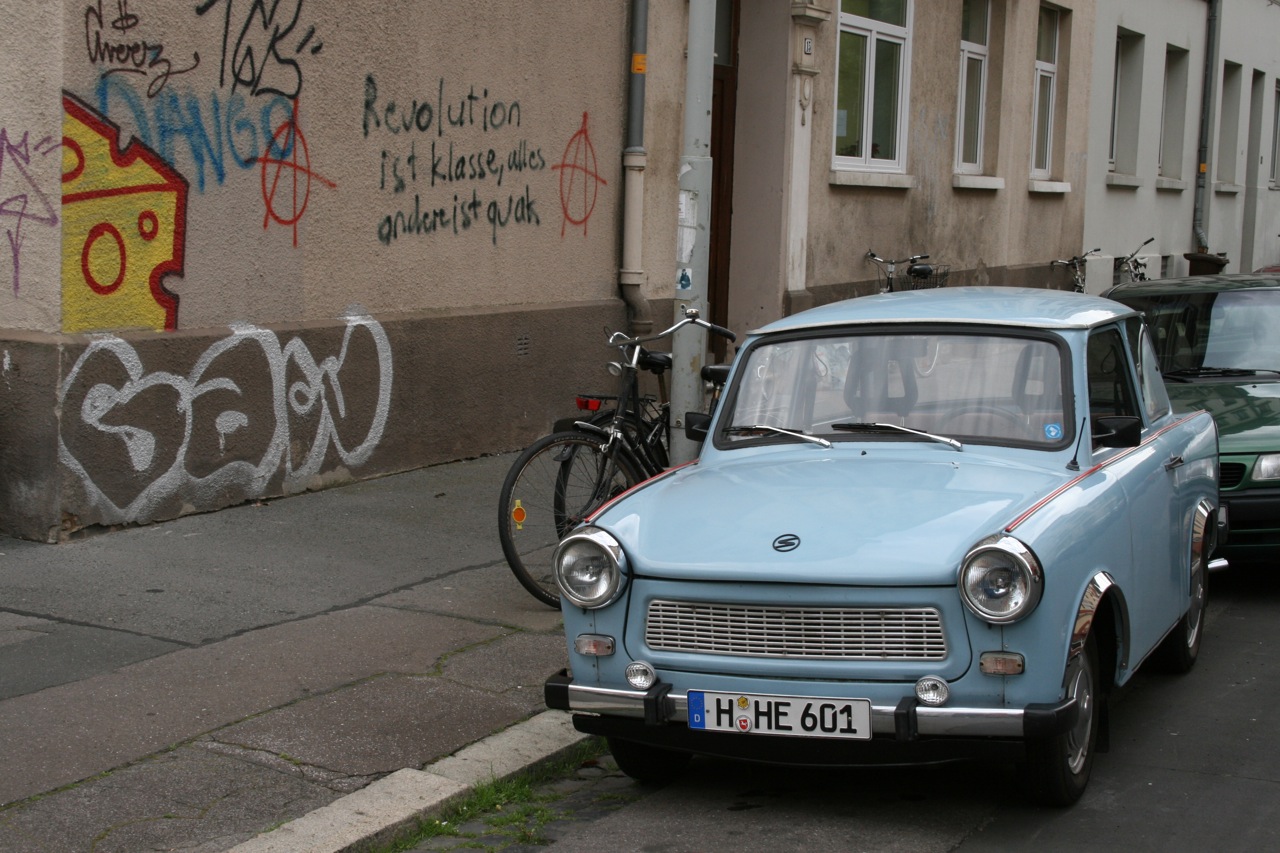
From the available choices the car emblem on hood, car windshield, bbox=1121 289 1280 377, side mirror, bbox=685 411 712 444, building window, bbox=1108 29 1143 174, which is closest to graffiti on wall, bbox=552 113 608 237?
car windshield, bbox=1121 289 1280 377

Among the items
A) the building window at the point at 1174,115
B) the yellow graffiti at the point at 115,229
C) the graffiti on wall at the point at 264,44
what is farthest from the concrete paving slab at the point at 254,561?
the building window at the point at 1174,115

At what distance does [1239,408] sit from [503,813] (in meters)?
4.83

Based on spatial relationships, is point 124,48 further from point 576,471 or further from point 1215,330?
point 1215,330

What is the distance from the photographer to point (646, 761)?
4.95 metres

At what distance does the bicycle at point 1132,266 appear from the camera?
20.3 metres

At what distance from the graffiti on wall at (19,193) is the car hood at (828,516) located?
374 centimetres

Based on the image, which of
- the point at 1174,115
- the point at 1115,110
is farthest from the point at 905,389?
the point at 1174,115

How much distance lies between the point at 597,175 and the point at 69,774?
7155mm

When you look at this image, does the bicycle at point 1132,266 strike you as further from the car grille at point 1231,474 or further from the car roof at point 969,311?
the car roof at point 969,311

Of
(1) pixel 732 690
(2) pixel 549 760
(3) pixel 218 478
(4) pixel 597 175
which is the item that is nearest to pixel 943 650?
(1) pixel 732 690

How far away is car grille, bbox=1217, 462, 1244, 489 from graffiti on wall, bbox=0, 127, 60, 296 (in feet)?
19.0

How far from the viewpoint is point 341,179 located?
8.84m

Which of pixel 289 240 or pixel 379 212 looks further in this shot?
pixel 379 212

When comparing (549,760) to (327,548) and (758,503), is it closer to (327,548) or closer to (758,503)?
(758,503)
